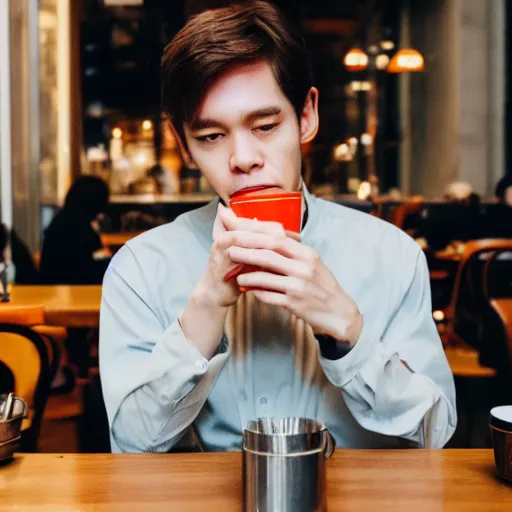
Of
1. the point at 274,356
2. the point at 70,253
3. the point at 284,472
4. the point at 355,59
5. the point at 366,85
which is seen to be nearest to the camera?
the point at 284,472

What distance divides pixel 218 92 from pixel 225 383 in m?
0.50

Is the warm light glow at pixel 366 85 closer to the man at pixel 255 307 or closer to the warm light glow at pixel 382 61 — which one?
the warm light glow at pixel 382 61

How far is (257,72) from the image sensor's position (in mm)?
1307

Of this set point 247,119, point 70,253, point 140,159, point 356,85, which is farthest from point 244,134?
point 356,85

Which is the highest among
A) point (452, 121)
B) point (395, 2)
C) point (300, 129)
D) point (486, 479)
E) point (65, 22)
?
point (395, 2)

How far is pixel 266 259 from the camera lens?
3.23 feet

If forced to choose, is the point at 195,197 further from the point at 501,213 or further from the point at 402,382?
the point at 402,382

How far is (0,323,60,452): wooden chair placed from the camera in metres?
1.62

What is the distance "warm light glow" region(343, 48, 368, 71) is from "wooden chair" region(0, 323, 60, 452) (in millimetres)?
7735

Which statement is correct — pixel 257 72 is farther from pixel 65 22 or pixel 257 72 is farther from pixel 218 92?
pixel 65 22

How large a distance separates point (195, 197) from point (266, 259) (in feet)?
20.5

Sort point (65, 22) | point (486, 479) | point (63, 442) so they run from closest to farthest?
1. point (486, 479)
2. point (63, 442)
3. point (65, 22)

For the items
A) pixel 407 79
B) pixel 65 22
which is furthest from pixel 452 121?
pixel 65 22

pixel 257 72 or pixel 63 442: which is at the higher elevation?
pixel 257 72
